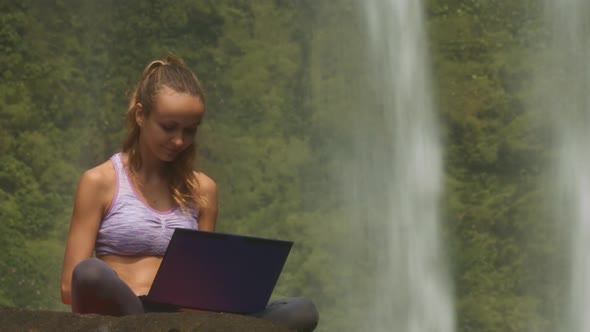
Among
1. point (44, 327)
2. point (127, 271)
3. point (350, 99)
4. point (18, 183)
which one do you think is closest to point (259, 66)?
point (350, 99)

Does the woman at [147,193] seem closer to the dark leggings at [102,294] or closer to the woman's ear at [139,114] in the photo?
the woman's ear at [139,114]

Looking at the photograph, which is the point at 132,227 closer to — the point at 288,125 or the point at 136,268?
the point at 136,268

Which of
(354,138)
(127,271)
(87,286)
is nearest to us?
(87,286)

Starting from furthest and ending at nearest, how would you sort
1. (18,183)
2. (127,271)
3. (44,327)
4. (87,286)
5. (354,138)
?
Result: (354,138) → (18,183) → (127,271) → (87,286) → (44,327)

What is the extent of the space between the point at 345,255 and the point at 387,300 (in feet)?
1.47

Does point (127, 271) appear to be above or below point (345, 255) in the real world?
above

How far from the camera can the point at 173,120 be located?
120 inches

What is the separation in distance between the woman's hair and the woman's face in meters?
0.03

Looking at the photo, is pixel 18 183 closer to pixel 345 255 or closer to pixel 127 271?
pixel 345 255

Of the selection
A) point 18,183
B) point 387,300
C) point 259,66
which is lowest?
point 387,300

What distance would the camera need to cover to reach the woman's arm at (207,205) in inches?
130

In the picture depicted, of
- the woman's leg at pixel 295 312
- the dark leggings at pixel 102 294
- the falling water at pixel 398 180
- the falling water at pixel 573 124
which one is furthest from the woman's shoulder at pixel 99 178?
the falling water at pixel 573 124

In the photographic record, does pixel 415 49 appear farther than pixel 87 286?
Yes

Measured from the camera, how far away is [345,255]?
8.59 meters
